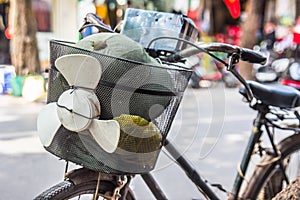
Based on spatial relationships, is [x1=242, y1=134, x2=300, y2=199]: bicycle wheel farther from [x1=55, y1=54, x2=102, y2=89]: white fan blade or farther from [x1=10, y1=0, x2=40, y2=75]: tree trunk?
[x1=10, y1=0, x2=40, y2=75]: tree trunk

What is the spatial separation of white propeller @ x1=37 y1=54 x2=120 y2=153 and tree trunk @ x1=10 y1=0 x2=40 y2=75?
543 cm

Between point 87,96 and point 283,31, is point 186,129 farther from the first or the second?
point 283,31

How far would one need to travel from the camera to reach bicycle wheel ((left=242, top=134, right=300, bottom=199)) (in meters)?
1.87

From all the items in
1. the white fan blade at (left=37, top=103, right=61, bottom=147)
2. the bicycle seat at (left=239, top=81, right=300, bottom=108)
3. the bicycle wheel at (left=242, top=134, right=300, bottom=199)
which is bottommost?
the bicycle wheel at (left=242, top=134, right=300, bottom=199)

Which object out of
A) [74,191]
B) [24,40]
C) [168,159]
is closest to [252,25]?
[24,40]

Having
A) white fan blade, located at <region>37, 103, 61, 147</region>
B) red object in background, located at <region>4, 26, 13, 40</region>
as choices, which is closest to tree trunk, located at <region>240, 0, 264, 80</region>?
red object in background, located at <region>4, 26, 13, 40</region>

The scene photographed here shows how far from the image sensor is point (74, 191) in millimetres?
1195

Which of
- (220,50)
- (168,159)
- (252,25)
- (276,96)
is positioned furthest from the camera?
(252,25)

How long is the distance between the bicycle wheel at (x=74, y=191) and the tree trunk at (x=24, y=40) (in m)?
5.27

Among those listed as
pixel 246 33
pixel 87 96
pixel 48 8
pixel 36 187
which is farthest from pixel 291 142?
pixel 48 8

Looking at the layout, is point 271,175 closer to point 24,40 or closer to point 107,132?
point 107,132

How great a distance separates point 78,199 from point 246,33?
5.07 metres

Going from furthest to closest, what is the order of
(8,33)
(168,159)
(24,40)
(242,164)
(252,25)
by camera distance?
(8,33)
(24,40)
(252,25)
(242,164)
(168,159)

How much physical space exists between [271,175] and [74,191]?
1.07 m
